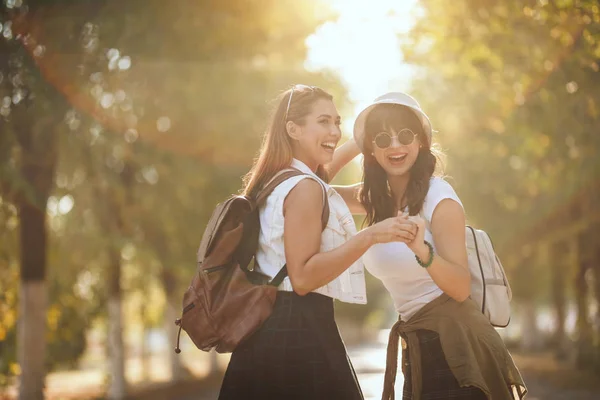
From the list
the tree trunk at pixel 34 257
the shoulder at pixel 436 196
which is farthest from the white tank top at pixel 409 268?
the tree trunk at pixel 34 257

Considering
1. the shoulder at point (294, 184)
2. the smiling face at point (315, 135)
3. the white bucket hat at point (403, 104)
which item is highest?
the white bucket hat at point (403, 104)

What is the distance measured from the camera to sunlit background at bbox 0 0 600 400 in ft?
37.5

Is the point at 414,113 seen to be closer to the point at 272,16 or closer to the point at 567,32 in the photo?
the point at 567,32

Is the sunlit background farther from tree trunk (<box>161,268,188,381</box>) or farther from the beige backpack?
the beige backpack

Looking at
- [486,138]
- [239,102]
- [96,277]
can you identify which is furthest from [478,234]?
[96,277]

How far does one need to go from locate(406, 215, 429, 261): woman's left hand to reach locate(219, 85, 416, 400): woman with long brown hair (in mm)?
30

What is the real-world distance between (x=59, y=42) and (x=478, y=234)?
8489 millimetres

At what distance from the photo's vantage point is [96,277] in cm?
2384

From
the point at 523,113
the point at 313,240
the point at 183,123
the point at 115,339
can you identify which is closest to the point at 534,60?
the point at 523,113

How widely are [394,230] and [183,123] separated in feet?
40.0

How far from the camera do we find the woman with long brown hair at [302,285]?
364 cm

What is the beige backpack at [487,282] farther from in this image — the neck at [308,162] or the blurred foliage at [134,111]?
the blurred foliage at [134,111]

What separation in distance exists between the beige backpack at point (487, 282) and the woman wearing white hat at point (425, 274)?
8 cm

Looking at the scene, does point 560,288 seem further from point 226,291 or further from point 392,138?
point 226,291
